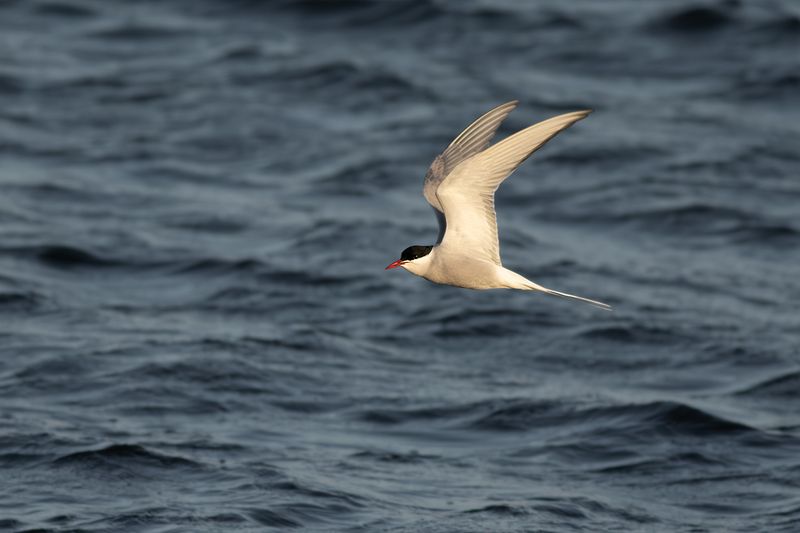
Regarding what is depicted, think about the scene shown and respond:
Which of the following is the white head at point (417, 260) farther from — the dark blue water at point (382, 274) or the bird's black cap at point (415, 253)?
the dark blue water at point (382, 274)

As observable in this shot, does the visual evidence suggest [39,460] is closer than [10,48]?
Yes

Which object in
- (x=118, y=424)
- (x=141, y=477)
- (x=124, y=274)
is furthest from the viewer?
(x=124, y=274)

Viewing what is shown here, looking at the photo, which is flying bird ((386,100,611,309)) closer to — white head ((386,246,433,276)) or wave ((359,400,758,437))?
white head ((386,246,433,276))

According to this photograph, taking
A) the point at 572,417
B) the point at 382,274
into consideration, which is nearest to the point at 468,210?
the point at 572,417

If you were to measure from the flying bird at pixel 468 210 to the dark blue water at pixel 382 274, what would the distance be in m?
3.09

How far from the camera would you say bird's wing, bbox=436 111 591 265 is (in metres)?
8.81

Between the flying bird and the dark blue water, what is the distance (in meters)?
3.09

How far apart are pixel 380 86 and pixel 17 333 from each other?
29.0 feet

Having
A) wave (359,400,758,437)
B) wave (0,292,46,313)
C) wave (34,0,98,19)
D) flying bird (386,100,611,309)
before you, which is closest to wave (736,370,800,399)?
wave (359,400,758,437)

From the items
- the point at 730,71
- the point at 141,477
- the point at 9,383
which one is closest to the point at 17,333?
the point at 9,383

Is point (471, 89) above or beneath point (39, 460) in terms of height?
above

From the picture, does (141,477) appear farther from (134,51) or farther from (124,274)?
(134,51)

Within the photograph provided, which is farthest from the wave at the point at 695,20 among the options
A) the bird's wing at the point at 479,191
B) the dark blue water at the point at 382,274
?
the bird's wing at the point at 479,191

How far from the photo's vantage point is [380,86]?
74.4 ft
